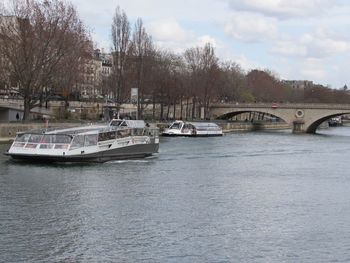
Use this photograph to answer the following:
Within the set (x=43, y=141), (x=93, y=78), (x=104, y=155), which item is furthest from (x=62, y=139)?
(x=93, y=78)

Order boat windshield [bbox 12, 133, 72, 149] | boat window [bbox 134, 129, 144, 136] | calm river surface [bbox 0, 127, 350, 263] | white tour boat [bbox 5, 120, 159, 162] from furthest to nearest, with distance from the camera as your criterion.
Answer: 1. boat window [bbox 134, 129, 144, 136]
2. boat windshield [bbox 12, 133, 72, 149]
3. white tour boat [bbox 5, 120, 159, 162]
4. calm river surface [bbox 0, 127, 350, 263]

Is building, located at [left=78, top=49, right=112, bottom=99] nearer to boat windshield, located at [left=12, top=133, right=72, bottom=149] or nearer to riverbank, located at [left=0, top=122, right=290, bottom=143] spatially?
riverbank, located at [left=0, top=122, right=290, bottom=143]

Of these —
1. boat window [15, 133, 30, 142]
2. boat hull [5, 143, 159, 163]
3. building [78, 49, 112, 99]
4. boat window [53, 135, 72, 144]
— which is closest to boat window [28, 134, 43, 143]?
boat window [15, 133, 30, 142]

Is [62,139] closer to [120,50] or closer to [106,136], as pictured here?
[106,136]

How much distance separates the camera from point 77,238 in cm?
2088

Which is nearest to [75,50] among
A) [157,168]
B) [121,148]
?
[121,148]

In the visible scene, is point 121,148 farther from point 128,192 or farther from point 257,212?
point 257,212

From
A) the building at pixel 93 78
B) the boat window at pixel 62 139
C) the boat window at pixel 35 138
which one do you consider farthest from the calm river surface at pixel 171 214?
the building at pixel 93 78

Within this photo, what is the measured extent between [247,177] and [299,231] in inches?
622

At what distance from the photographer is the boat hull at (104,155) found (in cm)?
4147

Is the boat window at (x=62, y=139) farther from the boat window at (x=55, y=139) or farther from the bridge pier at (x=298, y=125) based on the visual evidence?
the bridge pier at (x=298, y=125)

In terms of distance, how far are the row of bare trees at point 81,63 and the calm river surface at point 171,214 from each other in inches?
950

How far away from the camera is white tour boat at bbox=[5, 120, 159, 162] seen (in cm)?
4162

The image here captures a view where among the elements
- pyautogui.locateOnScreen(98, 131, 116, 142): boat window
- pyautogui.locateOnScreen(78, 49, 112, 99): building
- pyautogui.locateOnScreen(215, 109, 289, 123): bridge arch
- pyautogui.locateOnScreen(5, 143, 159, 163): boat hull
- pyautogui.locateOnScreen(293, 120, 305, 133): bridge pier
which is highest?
pyautogui.locateOnScreen(78, 49, 112, 99): building
